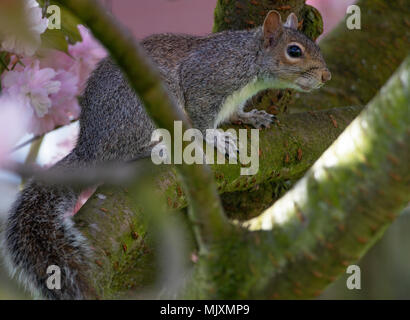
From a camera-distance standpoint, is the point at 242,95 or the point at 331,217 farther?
the point at 242,95

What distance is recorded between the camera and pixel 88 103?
157 centimetres

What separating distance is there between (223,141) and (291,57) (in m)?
0.36

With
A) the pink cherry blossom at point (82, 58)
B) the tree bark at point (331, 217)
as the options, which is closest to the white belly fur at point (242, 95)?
the pink cherry blossom at point (82, 58)

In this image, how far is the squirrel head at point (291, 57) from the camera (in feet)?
5.31

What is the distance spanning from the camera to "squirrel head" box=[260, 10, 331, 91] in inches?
63.7

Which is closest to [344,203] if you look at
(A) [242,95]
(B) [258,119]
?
(B) [258,119]

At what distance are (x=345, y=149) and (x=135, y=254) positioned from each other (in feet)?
2.84

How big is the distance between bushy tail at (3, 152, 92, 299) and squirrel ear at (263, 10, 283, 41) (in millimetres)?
692

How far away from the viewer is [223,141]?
4.81 ft

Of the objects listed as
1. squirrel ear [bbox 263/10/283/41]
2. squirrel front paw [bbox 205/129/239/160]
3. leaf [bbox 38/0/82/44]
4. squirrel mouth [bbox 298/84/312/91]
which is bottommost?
squirrel front paw [bbox 205/129/239/160]

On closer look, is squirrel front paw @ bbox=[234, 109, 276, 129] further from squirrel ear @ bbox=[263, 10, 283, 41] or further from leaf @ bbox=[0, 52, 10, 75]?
leaf @ bbox=[0, 52, 10, 75]

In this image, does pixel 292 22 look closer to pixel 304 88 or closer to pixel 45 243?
pixel 304 88

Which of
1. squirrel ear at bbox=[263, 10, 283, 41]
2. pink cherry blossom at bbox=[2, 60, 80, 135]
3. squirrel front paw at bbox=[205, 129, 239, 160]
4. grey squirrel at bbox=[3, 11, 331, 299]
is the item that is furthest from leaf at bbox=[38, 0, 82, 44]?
squirrel ear at bbox=[263, 10, 283, 41]

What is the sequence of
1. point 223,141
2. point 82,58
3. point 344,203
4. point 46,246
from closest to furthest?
point 344,203, point 46,246, point 223,141, point 82,58
